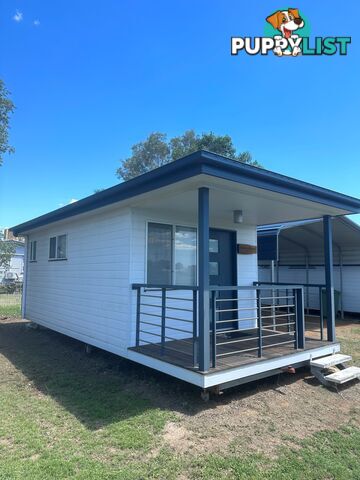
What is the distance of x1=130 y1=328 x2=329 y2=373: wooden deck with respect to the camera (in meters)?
→ 4.31

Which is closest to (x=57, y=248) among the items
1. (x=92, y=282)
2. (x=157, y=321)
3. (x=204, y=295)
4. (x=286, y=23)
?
(x=92, y=282)

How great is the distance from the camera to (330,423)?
3.73 meters

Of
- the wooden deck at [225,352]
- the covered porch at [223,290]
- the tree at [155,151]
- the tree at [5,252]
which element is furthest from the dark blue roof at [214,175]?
the tree at [155,151]

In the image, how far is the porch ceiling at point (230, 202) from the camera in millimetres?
4473

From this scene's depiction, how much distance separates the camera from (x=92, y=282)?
671 centimetres

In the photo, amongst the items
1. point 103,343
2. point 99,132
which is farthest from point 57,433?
point 99,132

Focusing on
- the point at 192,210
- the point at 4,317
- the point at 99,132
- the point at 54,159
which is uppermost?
the point at 99,132

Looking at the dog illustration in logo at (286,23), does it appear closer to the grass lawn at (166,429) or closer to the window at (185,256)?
the window at (185,256)

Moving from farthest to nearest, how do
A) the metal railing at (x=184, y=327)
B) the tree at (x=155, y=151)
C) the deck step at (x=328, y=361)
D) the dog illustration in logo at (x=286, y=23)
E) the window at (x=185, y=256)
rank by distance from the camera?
the tree at (x=155, y=151) < the dog illustration in logo at (x=286, y=23) < the window at (x=185, y=256) < the deck step at (x=328, y=361) < the metal railing at (x=184, y=327)

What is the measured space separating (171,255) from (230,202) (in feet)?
4.77

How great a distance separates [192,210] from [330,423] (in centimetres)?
378

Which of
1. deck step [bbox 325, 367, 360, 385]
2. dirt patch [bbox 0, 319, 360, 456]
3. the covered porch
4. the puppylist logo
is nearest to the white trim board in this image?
the covered porch

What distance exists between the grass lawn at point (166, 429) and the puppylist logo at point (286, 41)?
20.6ft

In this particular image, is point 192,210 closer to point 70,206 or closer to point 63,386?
point 70,206
